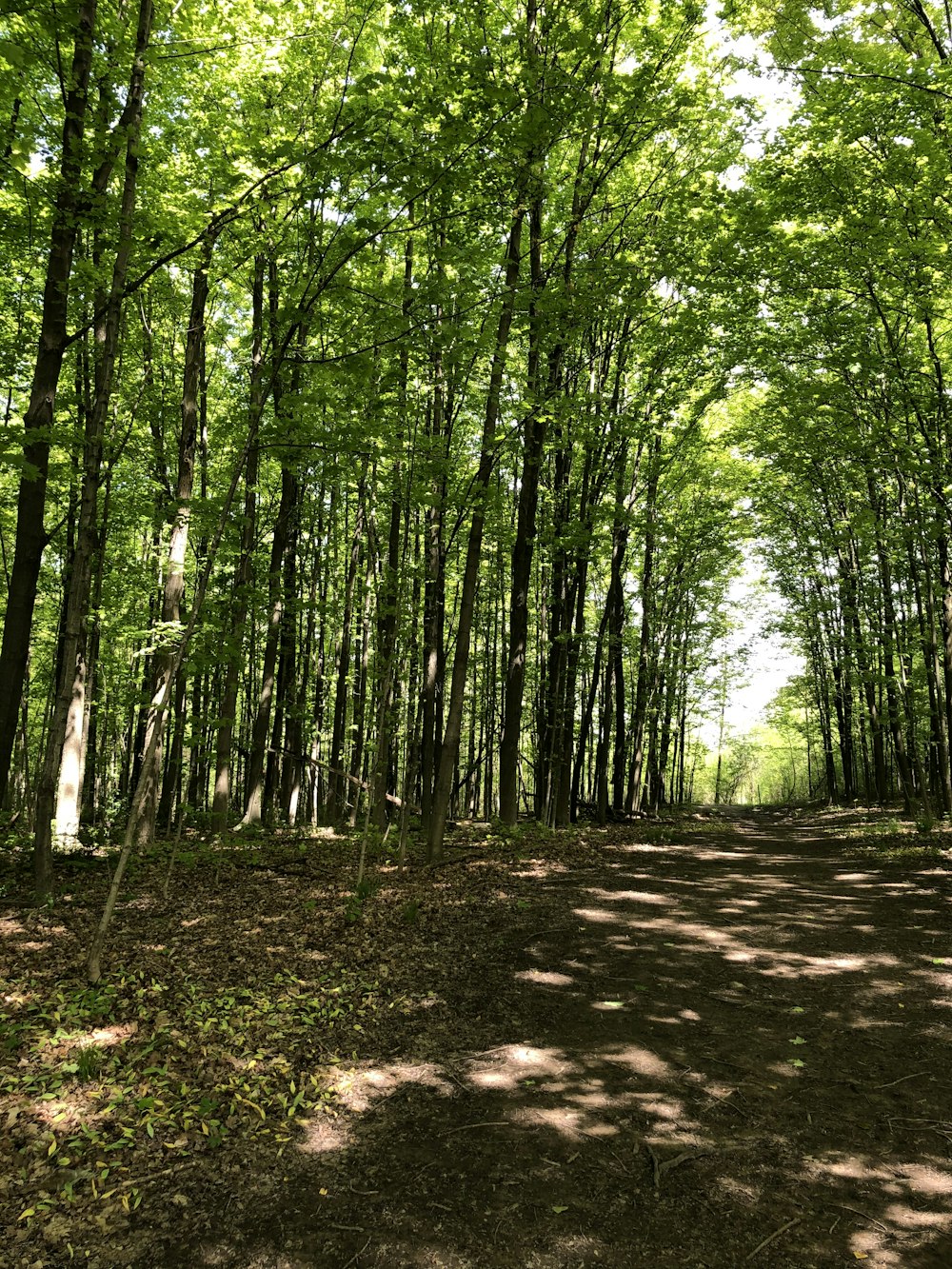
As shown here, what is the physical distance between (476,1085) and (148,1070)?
200 centimetres

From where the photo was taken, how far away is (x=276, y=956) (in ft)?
20.0

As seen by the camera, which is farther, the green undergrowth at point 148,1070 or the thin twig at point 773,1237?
the green undergrowth at point 148,1070

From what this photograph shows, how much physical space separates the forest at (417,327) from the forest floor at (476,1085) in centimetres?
57

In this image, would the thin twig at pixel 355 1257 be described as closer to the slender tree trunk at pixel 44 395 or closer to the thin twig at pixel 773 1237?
the thin twig at pixel 773 1237

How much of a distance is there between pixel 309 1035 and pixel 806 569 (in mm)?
24379

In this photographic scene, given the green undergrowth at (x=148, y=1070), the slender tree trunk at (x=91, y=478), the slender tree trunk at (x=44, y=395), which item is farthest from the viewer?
the slender tree trunk at (x=44, y=395)

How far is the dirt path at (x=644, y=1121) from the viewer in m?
2.99

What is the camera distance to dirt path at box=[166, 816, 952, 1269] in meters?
2.99

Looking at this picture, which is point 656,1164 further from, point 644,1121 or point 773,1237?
point 773,1237

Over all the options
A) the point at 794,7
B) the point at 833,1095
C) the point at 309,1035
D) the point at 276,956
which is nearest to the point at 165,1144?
the point at 309,1035

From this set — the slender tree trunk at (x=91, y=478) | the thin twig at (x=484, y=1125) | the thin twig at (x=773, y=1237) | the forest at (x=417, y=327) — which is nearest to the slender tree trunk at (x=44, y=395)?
the forest at (x=417, y=327)

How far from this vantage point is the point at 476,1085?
4219 mm

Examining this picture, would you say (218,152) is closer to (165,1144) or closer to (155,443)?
(155,443)

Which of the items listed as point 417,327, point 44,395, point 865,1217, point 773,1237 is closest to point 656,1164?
point 773,1237
